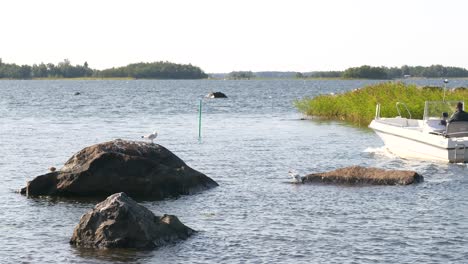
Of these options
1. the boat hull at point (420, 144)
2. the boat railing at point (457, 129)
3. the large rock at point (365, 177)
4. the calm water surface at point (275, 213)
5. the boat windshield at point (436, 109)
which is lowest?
the calm water surface at point (275, 213)

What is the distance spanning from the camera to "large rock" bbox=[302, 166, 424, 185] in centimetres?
2517

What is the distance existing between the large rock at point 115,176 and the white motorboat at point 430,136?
33.6ft

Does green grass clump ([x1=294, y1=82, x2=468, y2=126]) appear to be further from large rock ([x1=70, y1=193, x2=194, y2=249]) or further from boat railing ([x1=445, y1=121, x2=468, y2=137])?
large rock ([x1=70, y1=193, x2=194, y2=249])

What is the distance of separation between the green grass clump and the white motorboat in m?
10.7

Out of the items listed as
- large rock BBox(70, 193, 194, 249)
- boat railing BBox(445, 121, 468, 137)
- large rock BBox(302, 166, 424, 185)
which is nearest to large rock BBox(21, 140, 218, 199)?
large rock BBox(302, 166, 424, 185)

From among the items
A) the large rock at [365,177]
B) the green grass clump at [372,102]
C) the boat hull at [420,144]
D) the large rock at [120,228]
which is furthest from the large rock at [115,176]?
the green grass clump at [372,102]

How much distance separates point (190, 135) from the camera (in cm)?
4616

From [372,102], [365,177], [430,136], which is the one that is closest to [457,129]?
[430,136]

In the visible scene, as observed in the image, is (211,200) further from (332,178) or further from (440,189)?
(440,189)

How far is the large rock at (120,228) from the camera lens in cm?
1730

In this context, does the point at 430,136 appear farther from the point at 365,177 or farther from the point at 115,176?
the point at 115,176

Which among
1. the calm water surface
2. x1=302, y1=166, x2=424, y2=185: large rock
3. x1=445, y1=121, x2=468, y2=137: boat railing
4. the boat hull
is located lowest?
the calm water surface

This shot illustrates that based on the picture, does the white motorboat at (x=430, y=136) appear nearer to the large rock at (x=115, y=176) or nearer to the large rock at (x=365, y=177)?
the large rock at (x=365, y=177)

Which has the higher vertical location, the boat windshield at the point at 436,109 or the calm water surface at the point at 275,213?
the boat windshield at the point at 436,109
